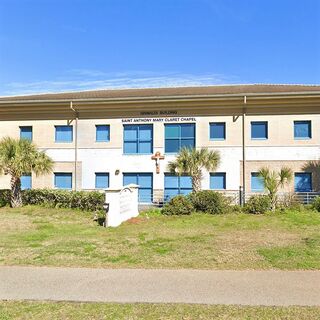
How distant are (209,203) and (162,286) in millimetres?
10873

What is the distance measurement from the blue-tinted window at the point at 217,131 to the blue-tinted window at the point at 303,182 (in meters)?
4.86

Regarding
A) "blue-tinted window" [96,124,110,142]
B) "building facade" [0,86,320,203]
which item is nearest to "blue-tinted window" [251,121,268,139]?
"building facade" [0,86,320,203]

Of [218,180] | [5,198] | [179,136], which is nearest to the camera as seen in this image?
[5,198]

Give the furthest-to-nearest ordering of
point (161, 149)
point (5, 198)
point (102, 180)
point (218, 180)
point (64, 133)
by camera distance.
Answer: point (64, 133) → point (102, 180) → point (161, 149) → point (218, 180) → point (5, 198)

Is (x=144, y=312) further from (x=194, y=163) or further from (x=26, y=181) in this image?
(x=26, y=181)

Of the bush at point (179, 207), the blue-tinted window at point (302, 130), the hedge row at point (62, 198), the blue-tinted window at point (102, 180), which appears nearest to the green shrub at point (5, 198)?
the hedge row at point (62, 198)

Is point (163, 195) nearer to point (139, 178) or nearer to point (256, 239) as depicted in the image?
point (139, 178)

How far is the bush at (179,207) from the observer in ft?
53.6

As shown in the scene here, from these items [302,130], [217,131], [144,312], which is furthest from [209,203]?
[144,312]

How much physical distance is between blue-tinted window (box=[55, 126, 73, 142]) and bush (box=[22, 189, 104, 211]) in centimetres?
553

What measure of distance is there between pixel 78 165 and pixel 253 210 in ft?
39.4

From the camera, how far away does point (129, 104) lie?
76.4 feet

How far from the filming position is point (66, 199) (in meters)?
18.4

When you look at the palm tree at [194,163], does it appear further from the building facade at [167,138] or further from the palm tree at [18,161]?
the palm tree at [18,161]
